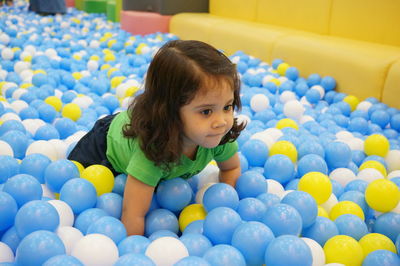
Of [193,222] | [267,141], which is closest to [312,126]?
[267,141]

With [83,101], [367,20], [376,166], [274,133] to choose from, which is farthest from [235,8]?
[376,166]

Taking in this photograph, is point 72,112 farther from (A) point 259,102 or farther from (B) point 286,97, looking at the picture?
(B) point 286,97

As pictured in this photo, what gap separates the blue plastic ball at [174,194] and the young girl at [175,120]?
0.08 ft

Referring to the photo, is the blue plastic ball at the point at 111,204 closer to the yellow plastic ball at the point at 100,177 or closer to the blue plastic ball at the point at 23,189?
the yellow plastic ball at the point at 100,177

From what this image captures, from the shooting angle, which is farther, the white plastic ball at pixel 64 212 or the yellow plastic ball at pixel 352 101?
the yellow plastic ball at pixel 352 101

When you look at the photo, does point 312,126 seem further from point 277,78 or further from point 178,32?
point 178,32

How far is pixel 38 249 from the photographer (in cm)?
87

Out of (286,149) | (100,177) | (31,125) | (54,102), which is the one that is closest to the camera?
(100,177)

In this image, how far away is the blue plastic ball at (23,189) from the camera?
3.59 ft

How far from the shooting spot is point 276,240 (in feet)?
3.02

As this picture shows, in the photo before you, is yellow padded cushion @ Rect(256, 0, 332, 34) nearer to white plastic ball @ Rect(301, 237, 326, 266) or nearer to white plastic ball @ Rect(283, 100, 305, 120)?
white plastic ball @ Rect(283, 100, 305, 120)

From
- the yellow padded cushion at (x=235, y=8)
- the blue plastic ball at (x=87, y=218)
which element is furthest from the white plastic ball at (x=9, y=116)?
the yellow padded cushion at (x=235, y=8)

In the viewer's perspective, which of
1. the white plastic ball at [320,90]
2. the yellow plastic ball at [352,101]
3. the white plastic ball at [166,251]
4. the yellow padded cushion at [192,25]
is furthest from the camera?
the yellow padded cushion at [192,25]

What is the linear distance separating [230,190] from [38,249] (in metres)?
0.51
